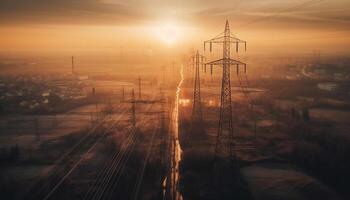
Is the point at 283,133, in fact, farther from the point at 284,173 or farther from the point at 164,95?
the point at 164,95

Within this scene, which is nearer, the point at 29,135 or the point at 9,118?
the point at 29,135

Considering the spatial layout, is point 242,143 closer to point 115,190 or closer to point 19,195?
point 115,190

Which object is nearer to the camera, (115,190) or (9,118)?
(115,190)

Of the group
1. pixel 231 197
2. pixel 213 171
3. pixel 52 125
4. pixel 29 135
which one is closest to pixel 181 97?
pixel 52 125

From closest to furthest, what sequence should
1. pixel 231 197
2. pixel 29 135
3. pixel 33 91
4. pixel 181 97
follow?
pixel 231 197
pixel 29 135
pixel 181 97
pixel 33 91

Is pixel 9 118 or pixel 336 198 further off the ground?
pixel 9 118

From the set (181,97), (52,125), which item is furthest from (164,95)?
(52,125)

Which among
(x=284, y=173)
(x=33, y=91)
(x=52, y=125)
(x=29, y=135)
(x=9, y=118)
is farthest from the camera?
(x=33, y=91)

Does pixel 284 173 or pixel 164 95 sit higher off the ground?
pixel 164 95

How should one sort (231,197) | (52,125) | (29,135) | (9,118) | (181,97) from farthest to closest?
(181,97), (9,118), (52,125), (29,135), (231,197)
